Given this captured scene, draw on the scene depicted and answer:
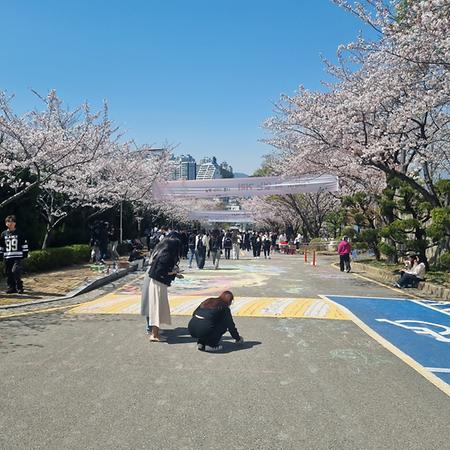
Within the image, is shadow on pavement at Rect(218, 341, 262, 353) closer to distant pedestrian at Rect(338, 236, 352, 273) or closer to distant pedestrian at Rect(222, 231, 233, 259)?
distant pedestrian at Rect(338, 236, 352, 273)

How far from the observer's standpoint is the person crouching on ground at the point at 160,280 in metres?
7.05

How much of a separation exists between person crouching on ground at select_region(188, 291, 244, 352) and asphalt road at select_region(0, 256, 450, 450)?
19 centimetres

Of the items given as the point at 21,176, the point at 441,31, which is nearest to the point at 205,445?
the point at 441,31

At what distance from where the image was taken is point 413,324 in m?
8.68

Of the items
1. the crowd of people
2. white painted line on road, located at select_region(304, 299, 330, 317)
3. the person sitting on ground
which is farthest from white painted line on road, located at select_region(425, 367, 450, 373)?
the person sitting on ground

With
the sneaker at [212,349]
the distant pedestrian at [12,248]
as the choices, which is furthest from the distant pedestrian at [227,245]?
the sneaker at [212,349]

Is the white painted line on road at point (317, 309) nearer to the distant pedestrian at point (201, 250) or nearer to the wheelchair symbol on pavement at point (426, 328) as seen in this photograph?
the wheelchair symbol on pavement at point (426, 328)

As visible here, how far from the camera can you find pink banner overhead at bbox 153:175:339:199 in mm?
24906

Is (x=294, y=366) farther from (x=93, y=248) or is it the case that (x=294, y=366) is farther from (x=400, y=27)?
(x=93, y=248)

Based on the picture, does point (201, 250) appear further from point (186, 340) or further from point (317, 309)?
point (186, 340)

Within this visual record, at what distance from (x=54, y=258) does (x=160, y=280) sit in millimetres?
11477

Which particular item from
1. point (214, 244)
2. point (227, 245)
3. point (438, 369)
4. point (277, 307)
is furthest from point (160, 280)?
point (227, 245)

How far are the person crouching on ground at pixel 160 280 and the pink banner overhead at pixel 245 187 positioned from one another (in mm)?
17355

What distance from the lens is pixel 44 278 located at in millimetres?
14234
